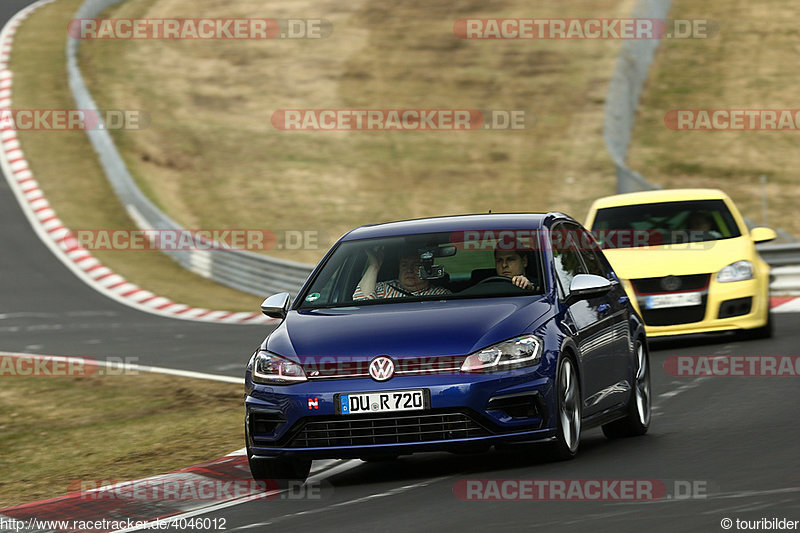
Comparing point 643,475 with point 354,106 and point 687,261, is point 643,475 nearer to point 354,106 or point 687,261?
point 687,261

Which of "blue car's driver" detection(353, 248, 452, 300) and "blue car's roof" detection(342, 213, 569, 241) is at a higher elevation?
"blue car's roof" detection(342, 213, 569, 241)

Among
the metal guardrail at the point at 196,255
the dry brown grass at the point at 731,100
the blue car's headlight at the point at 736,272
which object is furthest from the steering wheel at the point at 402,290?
the dry brown grass at the point at 731,100

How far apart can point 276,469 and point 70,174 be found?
27777mm

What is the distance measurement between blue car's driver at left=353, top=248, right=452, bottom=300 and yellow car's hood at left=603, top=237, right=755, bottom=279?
6.49 m

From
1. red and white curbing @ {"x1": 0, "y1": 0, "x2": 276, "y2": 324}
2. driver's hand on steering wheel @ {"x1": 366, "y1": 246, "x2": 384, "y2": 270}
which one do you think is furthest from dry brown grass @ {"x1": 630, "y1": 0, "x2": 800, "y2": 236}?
driver's hand on steering wheel @ {"x1": 366, "y1": 246, "x2": 384, "y2": 270}

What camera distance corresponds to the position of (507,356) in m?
8.12

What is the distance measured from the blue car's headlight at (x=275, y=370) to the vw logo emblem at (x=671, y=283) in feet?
24.3

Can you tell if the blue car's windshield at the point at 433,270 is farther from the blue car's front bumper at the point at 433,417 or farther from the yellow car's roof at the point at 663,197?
Answer: the yellow car's roof at the point at 663,197

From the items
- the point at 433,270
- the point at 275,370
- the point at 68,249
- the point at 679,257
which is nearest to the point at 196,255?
the point at 68,249

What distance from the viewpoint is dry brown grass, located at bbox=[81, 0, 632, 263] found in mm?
34031

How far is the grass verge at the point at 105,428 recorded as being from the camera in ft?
34.5

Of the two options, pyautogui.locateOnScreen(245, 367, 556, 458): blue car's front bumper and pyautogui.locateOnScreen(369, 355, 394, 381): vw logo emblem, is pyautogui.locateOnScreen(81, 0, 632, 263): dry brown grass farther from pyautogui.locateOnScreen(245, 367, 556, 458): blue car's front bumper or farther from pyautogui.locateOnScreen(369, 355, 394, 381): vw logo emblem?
pyautogui.locateOnScreen(369, 355, 394, 381): vw logo emblem

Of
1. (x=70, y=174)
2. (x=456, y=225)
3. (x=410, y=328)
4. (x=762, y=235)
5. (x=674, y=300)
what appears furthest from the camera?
(x=70, y=174)

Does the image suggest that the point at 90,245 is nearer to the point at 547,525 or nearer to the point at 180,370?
the point at 180,370
